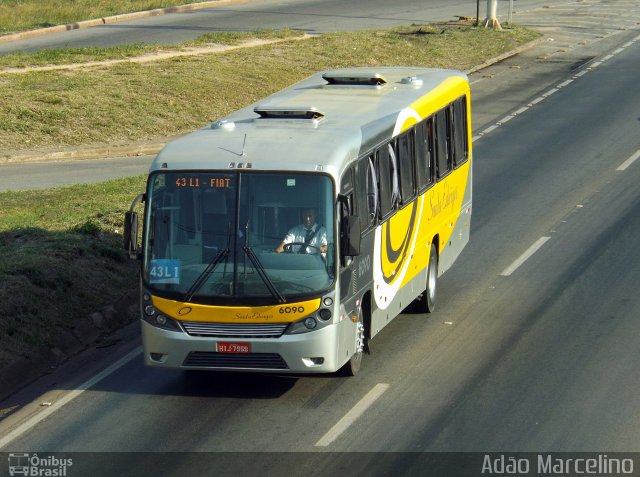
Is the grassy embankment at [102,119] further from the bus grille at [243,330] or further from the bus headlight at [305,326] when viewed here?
the bus headlight at [305,326]

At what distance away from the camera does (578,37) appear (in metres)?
46.2

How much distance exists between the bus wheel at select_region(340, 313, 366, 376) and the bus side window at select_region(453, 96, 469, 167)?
511cm

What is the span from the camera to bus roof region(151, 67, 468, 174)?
13211 mm

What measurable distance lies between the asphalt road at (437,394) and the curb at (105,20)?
26581 mm

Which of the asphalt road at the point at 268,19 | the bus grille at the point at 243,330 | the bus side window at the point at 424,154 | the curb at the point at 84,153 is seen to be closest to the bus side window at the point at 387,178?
the bus side window at the point at 424,154

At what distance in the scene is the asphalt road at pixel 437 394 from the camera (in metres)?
12.0

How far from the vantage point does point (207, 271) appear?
13.1 m

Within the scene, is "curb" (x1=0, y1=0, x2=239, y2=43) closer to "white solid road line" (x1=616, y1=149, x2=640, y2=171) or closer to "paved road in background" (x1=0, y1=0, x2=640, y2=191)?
"paved road in background" (x1=0, y1=0, x2=640, y2=191)

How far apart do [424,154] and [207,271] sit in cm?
482

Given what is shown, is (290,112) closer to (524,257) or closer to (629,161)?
(524,257)

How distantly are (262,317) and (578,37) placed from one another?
35.6 meters

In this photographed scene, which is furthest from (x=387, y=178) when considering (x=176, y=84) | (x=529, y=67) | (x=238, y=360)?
(x=529, y=67)

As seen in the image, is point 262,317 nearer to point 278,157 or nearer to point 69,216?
point 278,157

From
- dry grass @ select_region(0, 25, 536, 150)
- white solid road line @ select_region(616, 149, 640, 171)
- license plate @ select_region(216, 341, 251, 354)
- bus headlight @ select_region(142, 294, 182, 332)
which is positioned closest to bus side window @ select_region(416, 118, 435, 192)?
license plate @ select_region(216, 341, 251, 354)
